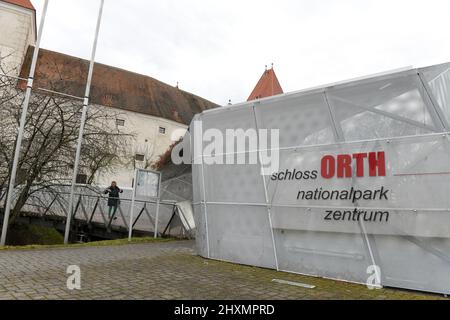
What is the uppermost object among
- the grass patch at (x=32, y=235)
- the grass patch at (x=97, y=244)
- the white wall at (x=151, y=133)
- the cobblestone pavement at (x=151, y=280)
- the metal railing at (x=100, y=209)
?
the white wall at (x=151, y=133)

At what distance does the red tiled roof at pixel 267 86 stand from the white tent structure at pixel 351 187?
4391 centimetres

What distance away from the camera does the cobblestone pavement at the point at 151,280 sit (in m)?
5.71

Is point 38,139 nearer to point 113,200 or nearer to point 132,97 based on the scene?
point 113,200

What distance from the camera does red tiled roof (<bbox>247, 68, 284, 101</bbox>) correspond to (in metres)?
52.3

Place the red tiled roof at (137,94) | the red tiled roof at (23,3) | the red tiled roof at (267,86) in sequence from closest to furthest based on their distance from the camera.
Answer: the red tiled roof at (23,3) < the red tiled roof at (137,94) < the red tiled roof at (267,86)

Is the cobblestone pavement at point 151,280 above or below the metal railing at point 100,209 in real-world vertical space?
below

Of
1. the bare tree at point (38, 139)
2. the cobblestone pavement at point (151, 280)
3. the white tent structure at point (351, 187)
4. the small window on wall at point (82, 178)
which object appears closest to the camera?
the cobblestone pavement at point (151, 280)

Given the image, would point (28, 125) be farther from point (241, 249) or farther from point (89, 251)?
point (241, 249)

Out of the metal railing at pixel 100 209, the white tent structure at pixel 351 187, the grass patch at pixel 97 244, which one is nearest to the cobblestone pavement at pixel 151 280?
the white tent structure at pixel 351 187

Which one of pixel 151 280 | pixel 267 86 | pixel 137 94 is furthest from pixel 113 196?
pixel 267 86

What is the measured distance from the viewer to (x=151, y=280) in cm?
672

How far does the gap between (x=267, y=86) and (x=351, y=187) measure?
4662 cm

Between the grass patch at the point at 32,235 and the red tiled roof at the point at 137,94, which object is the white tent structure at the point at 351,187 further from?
the red tiled roof at the point at 137,94
